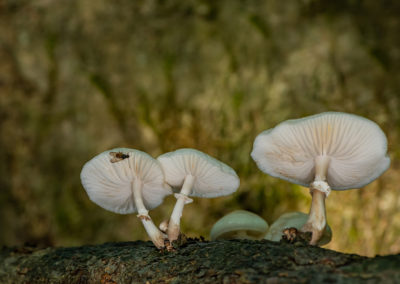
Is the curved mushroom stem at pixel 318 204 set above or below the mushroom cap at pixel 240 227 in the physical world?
above

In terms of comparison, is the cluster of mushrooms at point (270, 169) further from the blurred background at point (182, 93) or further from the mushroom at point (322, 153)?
the blurred background at point (182, 93)

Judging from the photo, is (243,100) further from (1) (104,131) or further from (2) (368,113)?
(1) (104,131)

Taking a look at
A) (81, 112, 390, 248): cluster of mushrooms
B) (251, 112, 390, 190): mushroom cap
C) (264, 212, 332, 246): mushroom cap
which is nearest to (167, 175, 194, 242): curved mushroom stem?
(81, 112, 390, 248): cluster of mushrooms

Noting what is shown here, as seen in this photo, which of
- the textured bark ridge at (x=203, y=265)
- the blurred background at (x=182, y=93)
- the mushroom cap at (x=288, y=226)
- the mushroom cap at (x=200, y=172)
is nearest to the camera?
the textured bark ridge at (x=203, y=265)

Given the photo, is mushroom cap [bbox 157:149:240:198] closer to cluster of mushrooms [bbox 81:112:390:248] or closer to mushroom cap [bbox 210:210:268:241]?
cluster of mushrooms [bbox 81:112:390:248]

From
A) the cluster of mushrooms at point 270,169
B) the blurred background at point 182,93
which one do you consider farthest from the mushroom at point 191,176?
the blurred background at point 182,93

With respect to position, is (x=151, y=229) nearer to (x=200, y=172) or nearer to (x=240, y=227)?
(x=200, y=172)

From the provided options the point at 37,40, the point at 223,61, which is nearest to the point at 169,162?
the point at 223,61
